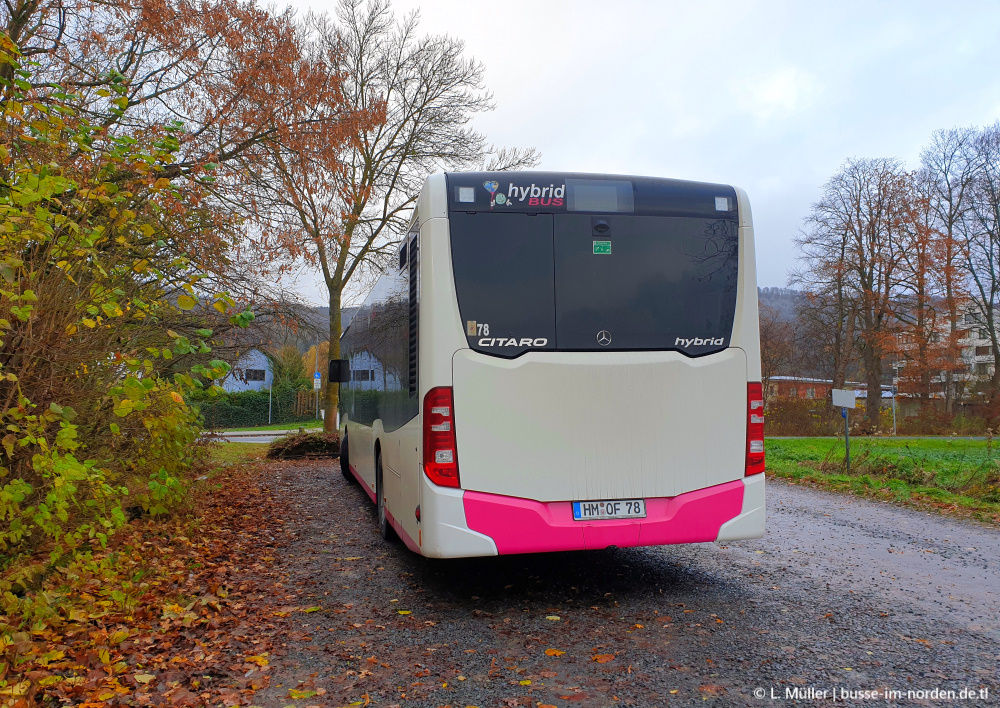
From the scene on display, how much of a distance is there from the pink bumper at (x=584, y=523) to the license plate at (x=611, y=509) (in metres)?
0.03

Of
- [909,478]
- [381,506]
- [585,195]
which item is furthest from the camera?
[909,478]

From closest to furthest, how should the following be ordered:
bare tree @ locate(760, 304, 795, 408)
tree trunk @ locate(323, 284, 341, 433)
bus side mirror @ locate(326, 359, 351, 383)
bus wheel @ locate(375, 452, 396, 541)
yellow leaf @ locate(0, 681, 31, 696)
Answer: yellow leaf @ locate(0, 681, 31, 696), bus wheel @ locate(375, 452, 396, 541), bus side mirror @ locate(326, 359, 351, 383), tree trunk @ locate(323, 284, 341, 433), bare tree @ locate(760, 304, 795, 408)

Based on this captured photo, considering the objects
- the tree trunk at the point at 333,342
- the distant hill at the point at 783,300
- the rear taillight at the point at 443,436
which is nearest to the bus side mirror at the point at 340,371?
the rear taillight at the point at 443,436

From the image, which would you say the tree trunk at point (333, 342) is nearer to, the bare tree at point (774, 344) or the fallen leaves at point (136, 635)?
the fallen leaves at point (136, 635)

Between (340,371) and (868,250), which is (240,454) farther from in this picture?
(868,250)

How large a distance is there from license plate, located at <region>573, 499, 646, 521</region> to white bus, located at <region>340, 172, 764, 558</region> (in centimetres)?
1

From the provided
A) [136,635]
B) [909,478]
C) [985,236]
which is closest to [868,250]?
[985,236]

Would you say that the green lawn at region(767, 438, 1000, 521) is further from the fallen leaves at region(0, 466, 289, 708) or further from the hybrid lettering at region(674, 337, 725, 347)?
the fallen leaves at region(0, 466, 289, 708)

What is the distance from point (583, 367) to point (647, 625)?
1.73 metres

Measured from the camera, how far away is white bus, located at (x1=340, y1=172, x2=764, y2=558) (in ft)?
16.8

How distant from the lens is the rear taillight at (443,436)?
506 centimetres

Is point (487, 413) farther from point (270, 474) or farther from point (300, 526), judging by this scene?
point (270, 474)

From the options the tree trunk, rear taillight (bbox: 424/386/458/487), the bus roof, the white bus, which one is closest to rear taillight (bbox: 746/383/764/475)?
the white bus

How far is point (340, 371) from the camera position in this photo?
12.0 m
